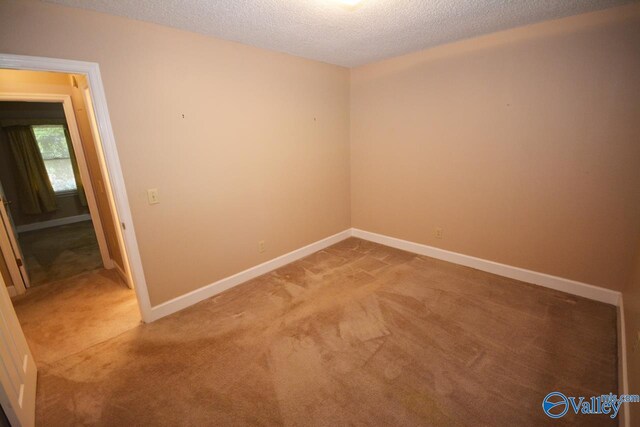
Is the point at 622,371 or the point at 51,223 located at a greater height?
the point at 51,223

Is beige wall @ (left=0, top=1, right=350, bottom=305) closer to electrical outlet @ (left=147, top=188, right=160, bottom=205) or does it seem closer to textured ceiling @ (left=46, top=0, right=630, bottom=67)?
electrical outlet @ (left=147, top=188, right=160, bottom=205)

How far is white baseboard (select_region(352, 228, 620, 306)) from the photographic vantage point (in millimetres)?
2490

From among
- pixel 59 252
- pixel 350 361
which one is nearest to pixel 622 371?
pixel 350 361

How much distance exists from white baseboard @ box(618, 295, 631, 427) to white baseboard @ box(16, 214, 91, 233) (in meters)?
8.51

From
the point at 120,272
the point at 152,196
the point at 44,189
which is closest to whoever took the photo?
the point at 152,196

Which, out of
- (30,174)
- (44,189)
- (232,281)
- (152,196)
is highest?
(30,174)

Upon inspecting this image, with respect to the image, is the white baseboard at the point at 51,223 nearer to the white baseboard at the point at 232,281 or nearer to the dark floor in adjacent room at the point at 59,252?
the dark floor in adjacent room at the point at 59,252

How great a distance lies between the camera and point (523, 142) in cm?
264

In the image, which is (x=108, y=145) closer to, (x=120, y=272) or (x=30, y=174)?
(x=120, y=272)

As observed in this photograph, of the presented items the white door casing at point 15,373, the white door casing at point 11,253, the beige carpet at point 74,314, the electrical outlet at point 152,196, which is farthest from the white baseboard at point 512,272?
the white door casing at point 11,253

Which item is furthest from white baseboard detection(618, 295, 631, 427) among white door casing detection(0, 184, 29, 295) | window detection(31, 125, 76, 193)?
window detection(31, 125, 76, 193)

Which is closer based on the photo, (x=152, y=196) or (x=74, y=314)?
(x=152, y=196)

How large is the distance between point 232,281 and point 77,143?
242cm

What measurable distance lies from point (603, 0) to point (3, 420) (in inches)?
178
